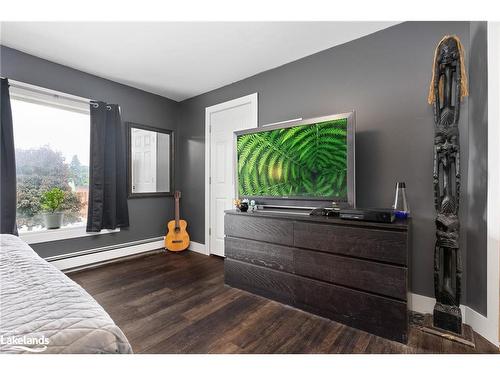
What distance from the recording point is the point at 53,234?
8.96 feet

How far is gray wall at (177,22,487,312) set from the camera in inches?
68.4

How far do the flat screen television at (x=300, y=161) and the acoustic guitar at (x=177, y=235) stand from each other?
1.45 meters

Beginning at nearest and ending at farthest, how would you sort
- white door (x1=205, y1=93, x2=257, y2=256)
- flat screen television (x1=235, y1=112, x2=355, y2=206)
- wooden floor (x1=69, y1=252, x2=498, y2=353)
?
wooden floor (x1=69, y1=252, x2=498, y2=353) → flat screen television (x1=235, y1=112, x2=355, y2=206) → white door (x1=205, y1=93, x2=257, y2=256)

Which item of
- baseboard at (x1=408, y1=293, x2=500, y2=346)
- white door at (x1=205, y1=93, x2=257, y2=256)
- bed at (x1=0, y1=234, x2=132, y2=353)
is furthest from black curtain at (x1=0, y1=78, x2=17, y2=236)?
baseboard at (x1=408, y1=293, x2=500, y2=346)

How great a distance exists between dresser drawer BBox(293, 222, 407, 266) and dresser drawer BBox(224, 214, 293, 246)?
89mm

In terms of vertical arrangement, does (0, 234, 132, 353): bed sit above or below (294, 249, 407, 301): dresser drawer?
above

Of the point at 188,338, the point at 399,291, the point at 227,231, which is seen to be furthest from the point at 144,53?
the point at 399,291

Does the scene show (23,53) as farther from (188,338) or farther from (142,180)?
(188,338)

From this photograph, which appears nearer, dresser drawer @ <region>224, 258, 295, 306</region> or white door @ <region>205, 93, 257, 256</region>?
dresser drawer @ <region>224, 258, 295, 306</region>

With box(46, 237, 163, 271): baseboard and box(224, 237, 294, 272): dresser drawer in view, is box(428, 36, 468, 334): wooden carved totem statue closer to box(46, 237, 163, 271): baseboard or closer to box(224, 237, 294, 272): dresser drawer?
box(224, 237, 294, 272): dresser drawer

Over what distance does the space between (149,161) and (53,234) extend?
5.05 ft

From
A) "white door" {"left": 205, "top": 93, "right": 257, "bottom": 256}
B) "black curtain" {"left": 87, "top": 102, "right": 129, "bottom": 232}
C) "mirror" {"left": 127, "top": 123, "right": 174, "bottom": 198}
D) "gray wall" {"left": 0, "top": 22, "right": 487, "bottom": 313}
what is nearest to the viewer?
"gray wall" {"left": 0, "top": 22, "right": 487, "bottom": 313}

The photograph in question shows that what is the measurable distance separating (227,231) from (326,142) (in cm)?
132

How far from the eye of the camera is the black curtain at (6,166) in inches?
91.7
